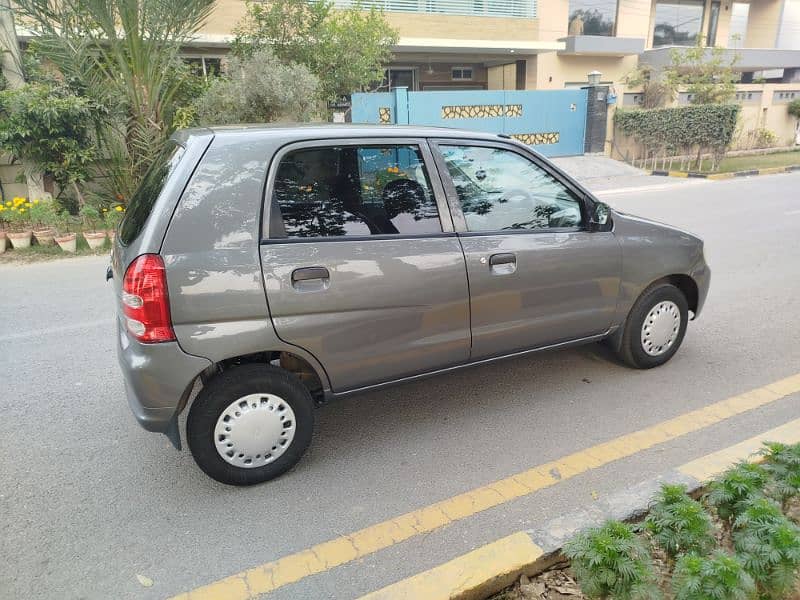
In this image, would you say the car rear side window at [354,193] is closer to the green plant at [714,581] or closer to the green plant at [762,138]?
the green plant at [714,581]

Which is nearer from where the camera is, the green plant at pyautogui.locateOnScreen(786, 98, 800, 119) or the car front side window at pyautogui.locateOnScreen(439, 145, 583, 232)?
the car front side window at pyautogui.locateOnScreen(439, 145, 583, 232)

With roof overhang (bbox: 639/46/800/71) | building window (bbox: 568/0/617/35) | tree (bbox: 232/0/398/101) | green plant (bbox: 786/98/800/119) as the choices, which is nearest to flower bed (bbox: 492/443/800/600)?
tree (bbox: 232/0/398/101)

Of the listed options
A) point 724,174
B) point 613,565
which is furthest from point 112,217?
point 724,174

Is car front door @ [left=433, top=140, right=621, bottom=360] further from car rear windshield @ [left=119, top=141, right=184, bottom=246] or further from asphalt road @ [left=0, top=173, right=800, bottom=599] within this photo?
car rear windshield @ [left=119, top=141, right=184, bottom=246]

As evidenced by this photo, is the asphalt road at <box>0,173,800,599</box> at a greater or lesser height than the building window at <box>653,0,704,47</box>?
lesser

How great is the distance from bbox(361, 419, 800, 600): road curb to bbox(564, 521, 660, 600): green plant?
0.21 m

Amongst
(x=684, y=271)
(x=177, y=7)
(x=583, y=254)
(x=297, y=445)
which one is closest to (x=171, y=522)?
(x=297, y=445)

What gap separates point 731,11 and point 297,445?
106 ft

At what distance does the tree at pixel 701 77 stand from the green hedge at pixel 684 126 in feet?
7.93

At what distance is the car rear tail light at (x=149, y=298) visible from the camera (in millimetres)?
2578

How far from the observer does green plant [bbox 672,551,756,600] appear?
5.90ft

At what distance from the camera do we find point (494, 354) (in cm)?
347

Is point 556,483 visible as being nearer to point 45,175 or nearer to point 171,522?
point 171,522

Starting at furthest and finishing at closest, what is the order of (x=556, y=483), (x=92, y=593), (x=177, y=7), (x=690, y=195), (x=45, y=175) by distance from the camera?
(x=690, y=195), (x=45, y=175), (x=177, y=7), (x=556, y=483), (x=92, y=593)
